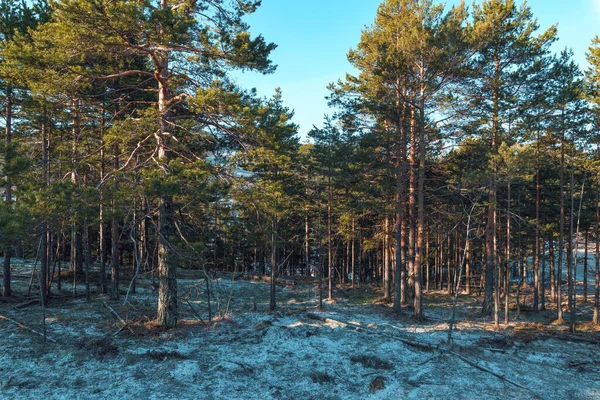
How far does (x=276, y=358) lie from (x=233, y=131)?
745 centimetres

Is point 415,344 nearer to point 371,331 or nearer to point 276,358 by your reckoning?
point 371,331

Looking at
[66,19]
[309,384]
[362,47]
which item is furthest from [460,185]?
[66,19]

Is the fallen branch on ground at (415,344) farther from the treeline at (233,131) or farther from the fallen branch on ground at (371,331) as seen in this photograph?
→ the treeline at (233,131)

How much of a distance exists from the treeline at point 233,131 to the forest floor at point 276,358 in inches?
63.8

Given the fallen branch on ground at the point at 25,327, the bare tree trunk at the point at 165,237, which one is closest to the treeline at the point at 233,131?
the bare tree trunk at the point at 165,237

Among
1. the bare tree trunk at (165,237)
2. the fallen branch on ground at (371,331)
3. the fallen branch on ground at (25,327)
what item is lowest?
the fallen branch on ground at (371,331)

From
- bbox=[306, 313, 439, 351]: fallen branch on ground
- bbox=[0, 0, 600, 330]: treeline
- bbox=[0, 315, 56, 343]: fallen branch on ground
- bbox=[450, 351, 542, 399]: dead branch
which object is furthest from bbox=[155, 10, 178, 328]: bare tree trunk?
bbox=[450, 351, 542, 399]: dead branch

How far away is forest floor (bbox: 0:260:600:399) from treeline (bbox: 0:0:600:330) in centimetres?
162

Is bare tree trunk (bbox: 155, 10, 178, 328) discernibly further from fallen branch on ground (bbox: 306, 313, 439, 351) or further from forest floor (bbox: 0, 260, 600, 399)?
fallen branch on ground (bbox: 306, 313, 439, 351)

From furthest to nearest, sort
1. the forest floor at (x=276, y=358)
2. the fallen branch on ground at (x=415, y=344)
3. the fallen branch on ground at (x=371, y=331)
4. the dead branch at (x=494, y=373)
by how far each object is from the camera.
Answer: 1. the fallen branch on ground at (x=371, y=331)
2. the fallen branch on ground at (x=415, y=344)
3. the dead branch at (x=494, y=373)
4. the forest floor at (x=276, y=358)

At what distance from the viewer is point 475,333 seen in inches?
595

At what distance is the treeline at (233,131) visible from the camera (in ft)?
33.2

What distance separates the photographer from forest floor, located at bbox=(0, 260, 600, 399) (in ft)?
27.9

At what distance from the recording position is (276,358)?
10.6 meters
